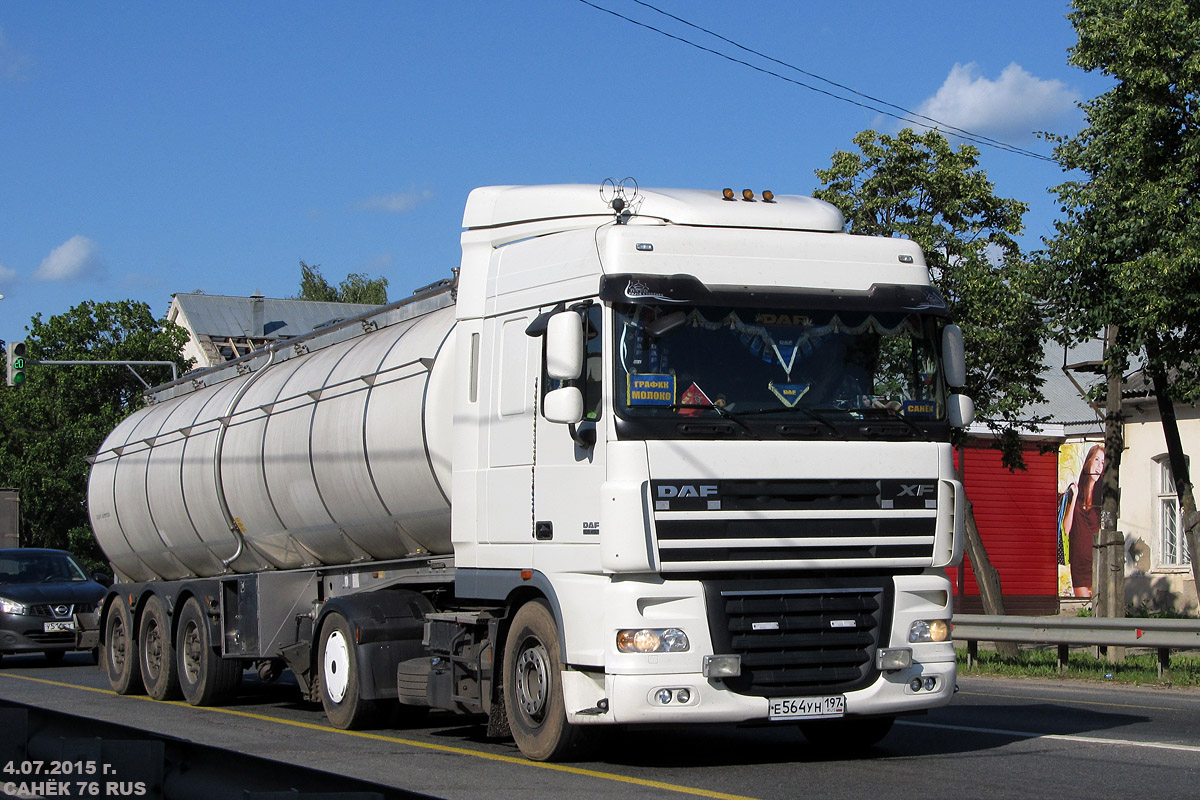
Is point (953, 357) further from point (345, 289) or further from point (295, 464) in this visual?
point (345, 289)

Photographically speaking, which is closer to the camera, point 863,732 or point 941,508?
point 941,508

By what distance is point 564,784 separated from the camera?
29.3 ft

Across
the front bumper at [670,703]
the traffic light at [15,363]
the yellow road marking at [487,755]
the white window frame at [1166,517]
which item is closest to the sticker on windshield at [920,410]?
the front bumper at [670,703]

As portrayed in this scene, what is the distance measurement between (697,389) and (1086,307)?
1320 centimetres

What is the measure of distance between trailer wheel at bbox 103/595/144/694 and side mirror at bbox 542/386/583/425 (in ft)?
32.9

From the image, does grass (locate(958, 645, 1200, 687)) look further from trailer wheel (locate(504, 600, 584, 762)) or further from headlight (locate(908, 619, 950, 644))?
trailer wheel (locate(504, 600, 584, 762))

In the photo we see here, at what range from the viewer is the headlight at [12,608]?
22141 mm

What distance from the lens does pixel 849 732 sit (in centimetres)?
1053

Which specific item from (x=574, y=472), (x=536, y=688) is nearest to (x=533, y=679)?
(x=536, y=688)

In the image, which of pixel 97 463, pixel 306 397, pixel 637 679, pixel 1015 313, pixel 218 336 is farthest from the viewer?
pixel 218 336

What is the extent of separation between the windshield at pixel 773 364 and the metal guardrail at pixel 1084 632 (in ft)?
22.0

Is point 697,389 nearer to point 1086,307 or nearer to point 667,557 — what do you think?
point 667,557

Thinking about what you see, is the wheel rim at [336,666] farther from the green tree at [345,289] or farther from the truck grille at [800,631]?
the green tree at [345,289]

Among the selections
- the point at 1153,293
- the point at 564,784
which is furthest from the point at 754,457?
the point at 1153,293
